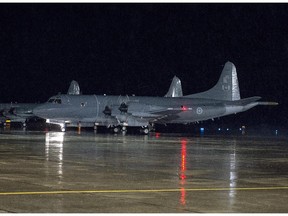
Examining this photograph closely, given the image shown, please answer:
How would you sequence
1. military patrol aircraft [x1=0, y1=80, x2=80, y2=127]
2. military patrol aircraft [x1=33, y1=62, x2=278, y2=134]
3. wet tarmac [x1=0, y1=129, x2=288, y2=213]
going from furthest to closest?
military patrol aircraft [x1=0, y1=80, x2=80, y2=127], military patrol aircraft [x1=33, y1=62, x2=278, y2=134], wet tarmac [x1=0, y1=129, x2=288, y2=213]

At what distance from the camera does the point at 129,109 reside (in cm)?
6294

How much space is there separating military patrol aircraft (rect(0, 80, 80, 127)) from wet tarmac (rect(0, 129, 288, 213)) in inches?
2329

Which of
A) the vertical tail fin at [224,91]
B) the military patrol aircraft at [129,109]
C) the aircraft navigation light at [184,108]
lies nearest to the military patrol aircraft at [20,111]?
the vertical tail fin at [224,91]

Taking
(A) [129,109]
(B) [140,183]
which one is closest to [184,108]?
(A) [129,109]

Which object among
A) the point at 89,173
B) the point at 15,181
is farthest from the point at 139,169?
the point at 15,181

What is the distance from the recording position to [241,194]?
51.4 ft

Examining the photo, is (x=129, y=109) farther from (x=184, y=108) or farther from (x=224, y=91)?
(x=224, y=91)

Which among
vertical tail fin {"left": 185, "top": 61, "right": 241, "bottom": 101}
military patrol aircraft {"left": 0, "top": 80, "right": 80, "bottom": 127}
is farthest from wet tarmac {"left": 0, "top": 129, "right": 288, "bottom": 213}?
military patrol aircraft {"left": 0, "top": 80, "right": 80, "bottom": 127}

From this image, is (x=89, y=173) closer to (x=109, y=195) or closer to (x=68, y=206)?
(x=109, y=195)

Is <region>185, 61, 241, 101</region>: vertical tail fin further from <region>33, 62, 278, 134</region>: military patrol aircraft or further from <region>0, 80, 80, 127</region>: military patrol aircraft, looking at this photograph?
<region>0, 80, 80, 127</region>: military patrol aircraft

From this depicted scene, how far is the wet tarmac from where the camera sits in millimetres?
13516

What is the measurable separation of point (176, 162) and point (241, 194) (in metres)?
9.93

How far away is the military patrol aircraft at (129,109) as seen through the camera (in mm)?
62656

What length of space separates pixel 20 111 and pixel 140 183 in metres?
73.4
